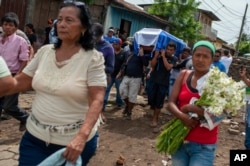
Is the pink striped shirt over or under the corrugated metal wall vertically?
under

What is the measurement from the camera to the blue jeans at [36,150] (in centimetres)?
243

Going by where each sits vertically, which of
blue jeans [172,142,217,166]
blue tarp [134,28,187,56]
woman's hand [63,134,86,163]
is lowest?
blue jeans [172,142,217,166]

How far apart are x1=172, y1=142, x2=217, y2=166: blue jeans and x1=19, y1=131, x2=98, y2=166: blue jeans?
0.87m

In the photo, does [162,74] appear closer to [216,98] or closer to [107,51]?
[107,51]

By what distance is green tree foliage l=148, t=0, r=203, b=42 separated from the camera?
28.3 metres

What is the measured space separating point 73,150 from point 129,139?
4.16m

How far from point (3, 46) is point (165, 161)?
114 inches

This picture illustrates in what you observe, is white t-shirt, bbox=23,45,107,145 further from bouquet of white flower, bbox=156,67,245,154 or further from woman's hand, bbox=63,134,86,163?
bouquet of white flower, bbox=156,67,245,154

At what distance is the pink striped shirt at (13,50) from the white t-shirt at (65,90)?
3.08m

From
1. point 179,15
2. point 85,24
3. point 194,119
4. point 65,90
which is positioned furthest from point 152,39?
point 179,15

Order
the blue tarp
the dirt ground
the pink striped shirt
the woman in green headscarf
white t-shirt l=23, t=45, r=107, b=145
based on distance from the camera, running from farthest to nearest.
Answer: the blue tarp → the pink striped shirt → the dirt ground → the woman in green headscarf → white t-shirt l=23, t=45, r=107, b=145

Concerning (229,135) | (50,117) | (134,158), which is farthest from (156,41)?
(50,117)

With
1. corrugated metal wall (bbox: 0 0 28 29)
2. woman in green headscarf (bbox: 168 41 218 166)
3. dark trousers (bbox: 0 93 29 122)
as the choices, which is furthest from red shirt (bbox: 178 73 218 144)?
corrugated metal wall (bbox: 0 0 28 29)

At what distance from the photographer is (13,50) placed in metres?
5.38
